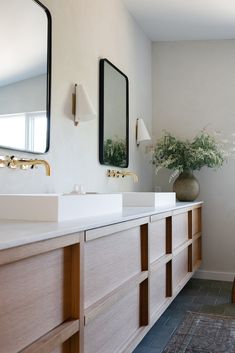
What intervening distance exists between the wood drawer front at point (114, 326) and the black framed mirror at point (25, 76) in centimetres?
85

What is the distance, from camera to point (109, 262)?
164cm

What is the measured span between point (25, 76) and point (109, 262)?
0.99 meters

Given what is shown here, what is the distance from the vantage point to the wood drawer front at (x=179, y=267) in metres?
2.81

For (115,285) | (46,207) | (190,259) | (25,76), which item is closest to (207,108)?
(190,259)

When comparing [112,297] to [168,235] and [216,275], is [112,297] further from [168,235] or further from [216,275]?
Result: [216,275]

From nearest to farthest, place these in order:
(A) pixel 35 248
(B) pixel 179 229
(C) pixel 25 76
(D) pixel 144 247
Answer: (A) pixel 35 248 < (C) pixel 25 76 < (D) pixel 144 247 < (B) pixel 179 229

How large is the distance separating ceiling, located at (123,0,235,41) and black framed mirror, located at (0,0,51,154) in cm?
150

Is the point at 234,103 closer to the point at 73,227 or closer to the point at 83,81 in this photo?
the point at 83,81

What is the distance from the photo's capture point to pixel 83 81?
2656 millimetres

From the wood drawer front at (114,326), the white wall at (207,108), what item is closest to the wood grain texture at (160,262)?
the wood drawer front at (114,326)

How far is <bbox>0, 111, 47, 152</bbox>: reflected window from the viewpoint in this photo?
6.12ft

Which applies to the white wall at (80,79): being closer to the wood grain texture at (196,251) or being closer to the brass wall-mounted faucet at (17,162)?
the brass wall-mounted faucet at (17,162)

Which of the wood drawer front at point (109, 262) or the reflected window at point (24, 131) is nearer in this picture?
the wood drawer front at point (109, 262)

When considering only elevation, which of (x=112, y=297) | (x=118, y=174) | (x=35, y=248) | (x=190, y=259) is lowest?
(x=190, y=259)
